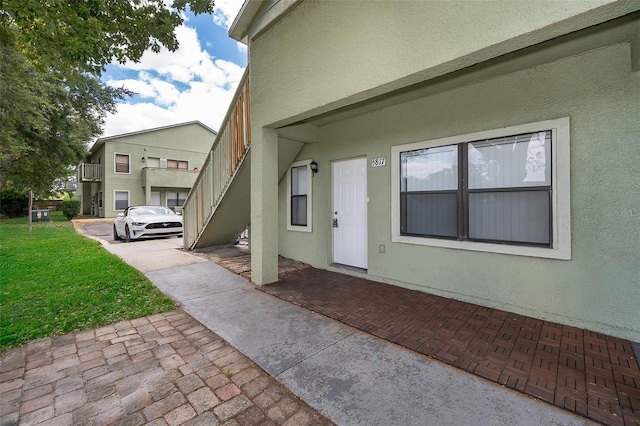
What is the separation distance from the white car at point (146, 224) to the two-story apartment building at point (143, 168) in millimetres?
10930

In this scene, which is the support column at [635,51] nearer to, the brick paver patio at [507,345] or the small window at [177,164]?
the brick paver patio at [507,345]

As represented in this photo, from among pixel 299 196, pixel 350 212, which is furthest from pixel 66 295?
pixel 350 212

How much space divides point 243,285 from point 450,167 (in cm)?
392

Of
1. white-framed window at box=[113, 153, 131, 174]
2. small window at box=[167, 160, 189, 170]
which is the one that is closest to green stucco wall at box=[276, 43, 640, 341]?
small window at box=[167, 160, 189, 170]

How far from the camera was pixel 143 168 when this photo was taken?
20.8 m

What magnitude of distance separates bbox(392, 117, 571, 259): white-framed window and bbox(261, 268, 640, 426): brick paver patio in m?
0.92

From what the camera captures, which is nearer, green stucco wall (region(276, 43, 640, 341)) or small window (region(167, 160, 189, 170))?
green stucco wall (region(276, 43, 640, 341))

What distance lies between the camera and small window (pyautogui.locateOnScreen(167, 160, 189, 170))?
72.4ft

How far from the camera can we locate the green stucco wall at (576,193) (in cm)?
302

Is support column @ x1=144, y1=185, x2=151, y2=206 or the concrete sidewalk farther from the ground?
support column @ x1=144, y1=185, x2=151, y2=206

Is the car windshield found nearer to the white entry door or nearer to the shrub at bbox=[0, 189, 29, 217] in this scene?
the white entry door

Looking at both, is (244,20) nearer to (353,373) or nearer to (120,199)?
(353,373)

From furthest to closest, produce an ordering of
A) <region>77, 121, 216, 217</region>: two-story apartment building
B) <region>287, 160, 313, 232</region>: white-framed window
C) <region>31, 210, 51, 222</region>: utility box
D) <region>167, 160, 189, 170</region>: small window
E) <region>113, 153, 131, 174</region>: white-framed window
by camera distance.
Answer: <region>167, 160, 189, 170</region>: small window
<region>113, 153, 131, 174</region>: white-framed window
<region>77, 121, 216, 217</region>: two-story apartment building
<region>31, 210, 51, 222</region>: utility box
<region>287, 160, 313, 232</region>: white-framed window

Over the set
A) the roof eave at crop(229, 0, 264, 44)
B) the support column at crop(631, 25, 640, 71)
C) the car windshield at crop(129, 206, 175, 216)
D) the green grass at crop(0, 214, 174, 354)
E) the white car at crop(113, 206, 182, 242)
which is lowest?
the green grass at crop(0, 214, 174, 354)
